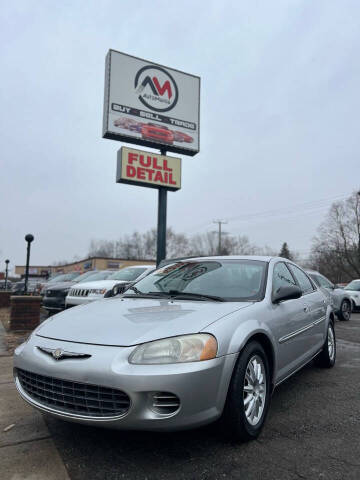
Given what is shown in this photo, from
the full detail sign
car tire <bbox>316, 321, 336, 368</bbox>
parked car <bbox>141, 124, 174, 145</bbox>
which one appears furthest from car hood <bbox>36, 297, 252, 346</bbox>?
parked car <bbox>141, 124, 174, 145</bbox>

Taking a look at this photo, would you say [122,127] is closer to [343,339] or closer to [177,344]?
[343,339]

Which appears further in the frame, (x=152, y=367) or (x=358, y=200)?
(x=358, y=200)

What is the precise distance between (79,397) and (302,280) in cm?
323

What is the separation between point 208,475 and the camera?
2311 mm

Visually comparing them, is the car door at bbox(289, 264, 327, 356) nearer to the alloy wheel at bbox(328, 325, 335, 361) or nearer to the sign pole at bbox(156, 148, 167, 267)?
the alloy wheel at bbox(328, 325, 335, 361)

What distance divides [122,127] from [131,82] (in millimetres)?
2002

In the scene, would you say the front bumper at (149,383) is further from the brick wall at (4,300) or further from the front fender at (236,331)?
the brick wall at (4,300)

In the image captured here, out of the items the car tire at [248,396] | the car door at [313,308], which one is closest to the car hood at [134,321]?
the car tire at [248,396]

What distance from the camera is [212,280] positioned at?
371 centimetres

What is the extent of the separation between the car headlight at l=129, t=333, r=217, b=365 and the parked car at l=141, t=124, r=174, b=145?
13.1 meters

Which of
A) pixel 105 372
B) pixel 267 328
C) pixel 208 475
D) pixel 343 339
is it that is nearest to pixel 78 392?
pixel 105 372

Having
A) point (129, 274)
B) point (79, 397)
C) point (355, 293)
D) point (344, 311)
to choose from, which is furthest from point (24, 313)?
point (355, 293)

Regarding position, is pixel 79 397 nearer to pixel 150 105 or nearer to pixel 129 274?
pixel 129 274

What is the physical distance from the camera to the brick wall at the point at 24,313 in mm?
7934
